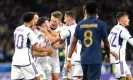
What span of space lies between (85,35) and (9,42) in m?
14.5

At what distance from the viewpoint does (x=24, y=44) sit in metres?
11.3

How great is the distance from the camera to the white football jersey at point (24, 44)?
36.8 ft

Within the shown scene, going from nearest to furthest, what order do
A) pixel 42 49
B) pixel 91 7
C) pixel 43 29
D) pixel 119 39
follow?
pixel 91 7, pixel 42 49, pixel 119 39, pixel 43 29

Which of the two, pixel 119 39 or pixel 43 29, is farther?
pixel 43 29

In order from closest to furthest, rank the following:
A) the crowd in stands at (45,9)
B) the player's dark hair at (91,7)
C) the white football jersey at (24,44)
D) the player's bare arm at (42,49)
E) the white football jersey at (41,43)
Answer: the player's dark hair at (91,7) < the white football jersey at (24,44) < the player's bare arm at (42,49) < the white football jersey at (41,43) < the crowd in stands at (45,9)

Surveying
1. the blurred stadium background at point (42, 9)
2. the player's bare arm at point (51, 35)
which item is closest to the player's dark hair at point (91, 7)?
the player's bare arm at point (51, 35)

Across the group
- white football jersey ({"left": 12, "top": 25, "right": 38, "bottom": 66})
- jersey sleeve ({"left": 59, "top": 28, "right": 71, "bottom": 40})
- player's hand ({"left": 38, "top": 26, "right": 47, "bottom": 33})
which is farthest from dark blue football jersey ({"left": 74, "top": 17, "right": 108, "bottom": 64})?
player's hand ({"left": 38, "top": 26, "right": 47, "bottom": 33})

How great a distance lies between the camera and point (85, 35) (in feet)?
31.1

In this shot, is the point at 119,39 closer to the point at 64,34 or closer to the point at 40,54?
the point at 64,34

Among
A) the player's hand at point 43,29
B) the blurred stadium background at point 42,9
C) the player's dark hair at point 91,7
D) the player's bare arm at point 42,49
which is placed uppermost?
the blurred stadium background at point 42,9

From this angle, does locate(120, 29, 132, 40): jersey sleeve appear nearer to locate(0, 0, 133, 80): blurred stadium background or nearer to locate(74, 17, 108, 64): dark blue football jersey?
locate(74, 17, 108, 64): dark blue football jersey

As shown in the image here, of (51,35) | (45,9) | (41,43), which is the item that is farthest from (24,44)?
(45,9)

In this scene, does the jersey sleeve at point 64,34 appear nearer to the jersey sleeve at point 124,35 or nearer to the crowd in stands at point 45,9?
the jersey sleeve at point 124,35

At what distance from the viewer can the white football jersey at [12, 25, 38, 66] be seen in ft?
36.8
